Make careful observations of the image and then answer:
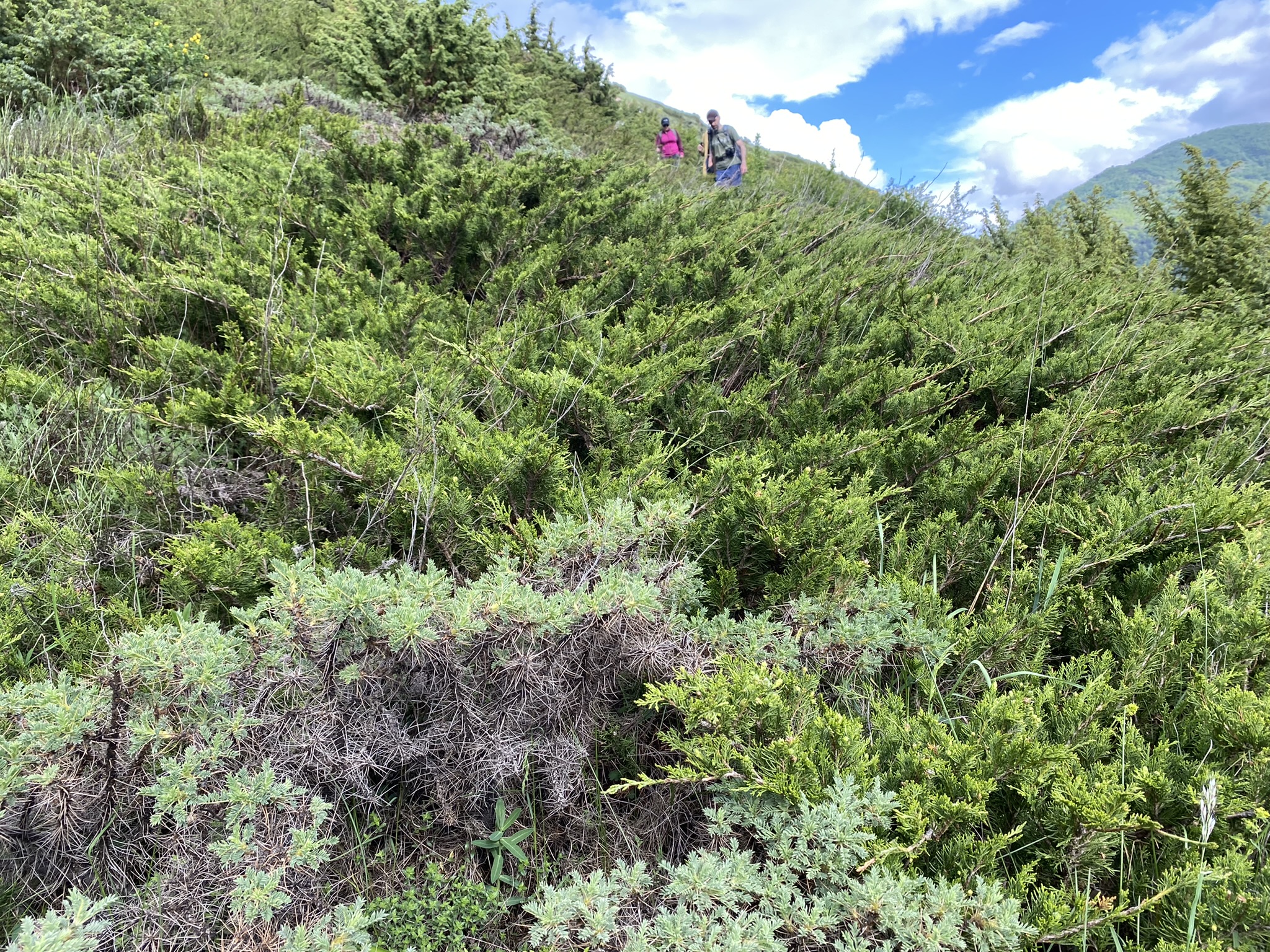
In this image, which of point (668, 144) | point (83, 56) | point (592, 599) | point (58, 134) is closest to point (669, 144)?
point (668, 144)

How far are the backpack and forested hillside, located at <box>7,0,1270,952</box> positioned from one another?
7.06 meters

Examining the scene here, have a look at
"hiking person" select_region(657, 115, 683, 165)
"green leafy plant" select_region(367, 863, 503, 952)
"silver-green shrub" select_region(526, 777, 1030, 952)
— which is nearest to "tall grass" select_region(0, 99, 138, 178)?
"green leafy plant" select_region(367, 863, 503, 952)

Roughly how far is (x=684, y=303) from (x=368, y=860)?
111 inches

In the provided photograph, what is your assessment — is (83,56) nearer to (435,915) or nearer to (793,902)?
(435,915)

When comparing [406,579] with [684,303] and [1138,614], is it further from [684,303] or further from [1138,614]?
[684,303]

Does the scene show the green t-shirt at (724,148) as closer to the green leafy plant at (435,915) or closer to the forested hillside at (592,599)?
the forested hillside at (592,599)

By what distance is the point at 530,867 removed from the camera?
5.15 feet

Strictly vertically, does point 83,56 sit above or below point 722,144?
below

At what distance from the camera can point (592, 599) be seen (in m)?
1.57

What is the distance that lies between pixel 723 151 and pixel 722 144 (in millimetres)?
94

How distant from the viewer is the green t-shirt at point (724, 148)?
958 cm

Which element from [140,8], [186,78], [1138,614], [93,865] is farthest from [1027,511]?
[140,8]

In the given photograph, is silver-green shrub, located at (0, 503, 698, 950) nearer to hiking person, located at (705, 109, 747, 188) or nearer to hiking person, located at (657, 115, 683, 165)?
hiking person, located at (705, 109, 747, 188)

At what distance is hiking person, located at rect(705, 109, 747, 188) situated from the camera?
31.2ft
